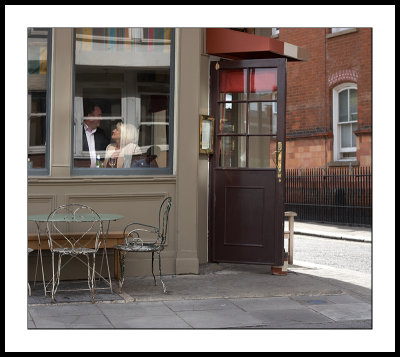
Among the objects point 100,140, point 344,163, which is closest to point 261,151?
point 100,140

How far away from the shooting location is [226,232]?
8.41 meters

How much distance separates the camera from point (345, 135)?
59.6ft

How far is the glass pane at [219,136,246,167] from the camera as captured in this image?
8.42 m

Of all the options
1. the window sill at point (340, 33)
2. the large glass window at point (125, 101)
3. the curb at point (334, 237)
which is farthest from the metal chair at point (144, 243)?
the window sill at point (340, 33)

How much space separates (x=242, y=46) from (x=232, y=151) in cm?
134

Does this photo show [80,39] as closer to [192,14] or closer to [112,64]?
[112,64]

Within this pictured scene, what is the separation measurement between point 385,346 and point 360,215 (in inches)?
470

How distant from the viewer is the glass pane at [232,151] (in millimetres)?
8422

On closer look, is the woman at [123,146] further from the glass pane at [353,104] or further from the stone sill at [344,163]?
the glass pane at [353,104]

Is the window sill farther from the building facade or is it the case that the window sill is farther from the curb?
the building facade

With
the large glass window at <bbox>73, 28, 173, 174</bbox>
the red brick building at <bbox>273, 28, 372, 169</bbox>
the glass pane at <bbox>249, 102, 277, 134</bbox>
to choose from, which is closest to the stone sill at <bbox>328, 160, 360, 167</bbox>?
the red brick building at <bbox>273, 28, 372, 169</bbox>

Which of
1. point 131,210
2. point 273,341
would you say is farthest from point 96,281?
point 273,341

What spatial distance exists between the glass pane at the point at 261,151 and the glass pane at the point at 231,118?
9.1 inches

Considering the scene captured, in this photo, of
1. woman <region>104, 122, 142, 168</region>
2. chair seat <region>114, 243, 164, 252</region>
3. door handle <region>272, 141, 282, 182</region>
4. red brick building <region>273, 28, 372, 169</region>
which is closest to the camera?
chair seat <region>114, 243, 164, 252</region>
